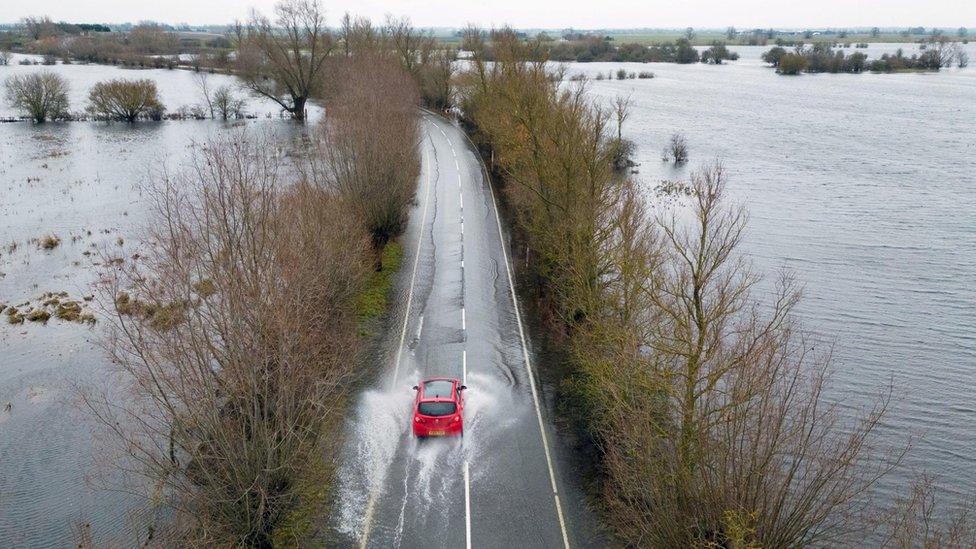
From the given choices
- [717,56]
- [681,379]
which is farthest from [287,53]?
[717,56]

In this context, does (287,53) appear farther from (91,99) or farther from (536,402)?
Result: (536,402)

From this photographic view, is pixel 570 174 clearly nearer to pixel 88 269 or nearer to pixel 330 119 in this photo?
pixel 330 119

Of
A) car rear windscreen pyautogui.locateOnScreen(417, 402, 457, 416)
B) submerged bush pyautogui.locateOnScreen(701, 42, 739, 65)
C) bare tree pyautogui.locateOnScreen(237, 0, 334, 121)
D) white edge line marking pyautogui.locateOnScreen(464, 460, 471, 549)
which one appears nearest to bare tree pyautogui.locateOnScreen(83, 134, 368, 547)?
car rear windscreen pyautogui.locateOnScreen(417, 402, 457, 416)

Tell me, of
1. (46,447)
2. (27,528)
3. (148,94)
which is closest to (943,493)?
(27,528)

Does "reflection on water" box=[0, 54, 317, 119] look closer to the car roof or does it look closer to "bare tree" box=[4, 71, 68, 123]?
"bare tree" box=[4, 71, 68, 123]

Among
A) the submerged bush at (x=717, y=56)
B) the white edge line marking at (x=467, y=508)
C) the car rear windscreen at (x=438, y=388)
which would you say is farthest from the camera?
the submerged bush at (x=717, y=56)

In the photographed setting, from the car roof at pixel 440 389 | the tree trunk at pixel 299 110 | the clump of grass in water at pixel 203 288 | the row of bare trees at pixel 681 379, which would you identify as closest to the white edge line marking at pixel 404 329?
the car roof at pixel 440 389

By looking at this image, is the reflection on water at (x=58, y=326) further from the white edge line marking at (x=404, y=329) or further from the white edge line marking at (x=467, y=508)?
the white edge line marking at (x=467, y=508)
